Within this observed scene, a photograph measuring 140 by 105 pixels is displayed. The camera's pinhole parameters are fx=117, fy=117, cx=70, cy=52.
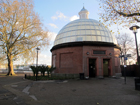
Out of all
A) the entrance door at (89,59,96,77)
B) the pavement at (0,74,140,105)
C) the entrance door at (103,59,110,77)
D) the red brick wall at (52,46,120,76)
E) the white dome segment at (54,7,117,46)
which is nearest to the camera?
the pavement at (0,74,140,105)

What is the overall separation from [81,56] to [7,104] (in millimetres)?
14023

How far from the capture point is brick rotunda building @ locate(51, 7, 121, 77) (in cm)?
1878

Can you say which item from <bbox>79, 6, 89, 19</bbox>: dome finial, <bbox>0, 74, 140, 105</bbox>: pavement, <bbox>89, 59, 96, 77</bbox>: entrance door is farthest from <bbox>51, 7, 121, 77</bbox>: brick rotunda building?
<bbox>0, 74, 140, 105</bbox>: pavement

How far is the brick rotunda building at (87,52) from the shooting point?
18.8 meters

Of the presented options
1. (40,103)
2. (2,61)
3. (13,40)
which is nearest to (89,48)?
(40,103)

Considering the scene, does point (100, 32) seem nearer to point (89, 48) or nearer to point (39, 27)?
point (89, 48)

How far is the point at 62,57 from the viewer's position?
21328 millimetres

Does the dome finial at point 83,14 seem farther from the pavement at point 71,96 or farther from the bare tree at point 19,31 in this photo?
the pavement at point 71,96

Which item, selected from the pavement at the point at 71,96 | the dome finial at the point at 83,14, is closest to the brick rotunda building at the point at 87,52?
the dome finial at the point at 83,14

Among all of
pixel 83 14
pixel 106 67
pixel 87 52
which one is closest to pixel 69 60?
pixel 87 52

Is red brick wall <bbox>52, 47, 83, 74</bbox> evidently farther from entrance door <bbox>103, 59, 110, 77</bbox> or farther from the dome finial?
the dome finial

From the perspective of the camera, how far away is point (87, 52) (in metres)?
18.7

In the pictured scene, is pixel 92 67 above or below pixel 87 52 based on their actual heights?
below

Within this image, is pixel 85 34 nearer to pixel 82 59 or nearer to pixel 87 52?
pixel 87 52
